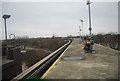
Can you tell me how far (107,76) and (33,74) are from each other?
142 inches

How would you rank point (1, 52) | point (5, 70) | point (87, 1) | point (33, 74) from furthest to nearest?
point (1, 52), point (87, 1), point (5, 70), point (33, 74)

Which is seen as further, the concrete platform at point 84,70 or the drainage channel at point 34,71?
the concrete platform at point 84,70

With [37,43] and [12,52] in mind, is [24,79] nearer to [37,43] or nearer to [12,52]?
[12,52]

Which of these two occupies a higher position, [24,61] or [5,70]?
[5,70]

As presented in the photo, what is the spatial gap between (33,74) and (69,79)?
6.50 ft

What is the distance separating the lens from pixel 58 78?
5.83 m

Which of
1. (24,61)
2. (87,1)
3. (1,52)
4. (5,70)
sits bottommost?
(24,61)

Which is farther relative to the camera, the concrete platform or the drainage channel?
the concrete platform

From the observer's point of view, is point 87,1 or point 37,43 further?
point 37,43

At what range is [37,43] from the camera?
7481cm

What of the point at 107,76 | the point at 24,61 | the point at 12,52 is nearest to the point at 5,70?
the point at 12,52

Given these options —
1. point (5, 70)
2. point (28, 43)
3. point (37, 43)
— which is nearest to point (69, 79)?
point (5, 70)

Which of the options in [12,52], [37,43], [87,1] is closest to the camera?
[87,1]

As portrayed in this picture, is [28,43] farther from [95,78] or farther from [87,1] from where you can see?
[95,78]
